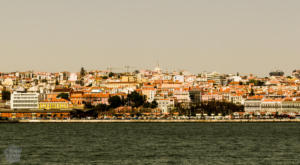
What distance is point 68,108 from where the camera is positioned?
11456 cm

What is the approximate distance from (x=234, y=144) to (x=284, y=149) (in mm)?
4346

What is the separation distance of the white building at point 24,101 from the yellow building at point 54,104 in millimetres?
978

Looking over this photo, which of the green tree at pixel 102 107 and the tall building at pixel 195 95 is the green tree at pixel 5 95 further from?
the tall building at pixel 195 95

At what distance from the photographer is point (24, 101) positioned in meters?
120

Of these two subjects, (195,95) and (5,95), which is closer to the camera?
(195,95)

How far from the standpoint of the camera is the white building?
117625mm

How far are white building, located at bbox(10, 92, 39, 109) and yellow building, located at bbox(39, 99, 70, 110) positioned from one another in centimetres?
98

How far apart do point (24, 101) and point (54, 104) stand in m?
6.17

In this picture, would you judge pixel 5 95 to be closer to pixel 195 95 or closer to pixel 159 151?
pixel 195 95

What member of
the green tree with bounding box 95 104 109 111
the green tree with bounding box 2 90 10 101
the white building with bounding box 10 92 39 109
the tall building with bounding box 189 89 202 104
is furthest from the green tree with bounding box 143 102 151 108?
the green tree with bounding box 2 90 10 101

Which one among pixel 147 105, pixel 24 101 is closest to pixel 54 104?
pixel 24 101

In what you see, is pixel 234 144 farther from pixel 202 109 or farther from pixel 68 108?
pixel 68 108

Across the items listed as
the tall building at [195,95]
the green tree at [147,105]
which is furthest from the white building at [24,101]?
the tall building at [195,95]

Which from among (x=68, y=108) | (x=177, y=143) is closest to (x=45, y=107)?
(x=68, y=108)
